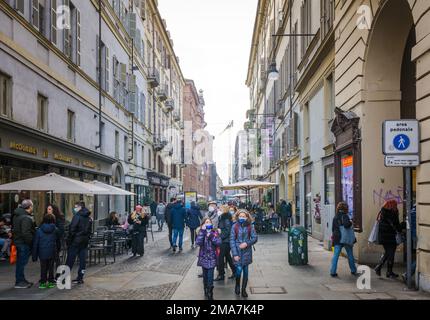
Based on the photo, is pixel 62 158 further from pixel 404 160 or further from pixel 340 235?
pixel 404 160

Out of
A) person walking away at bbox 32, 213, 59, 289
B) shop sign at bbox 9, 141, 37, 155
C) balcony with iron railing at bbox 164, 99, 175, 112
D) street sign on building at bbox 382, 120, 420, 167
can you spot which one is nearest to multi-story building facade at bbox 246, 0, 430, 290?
street sign on building at bbox 382, 120, 420, 167

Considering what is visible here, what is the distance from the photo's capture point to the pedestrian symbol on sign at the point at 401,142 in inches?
387

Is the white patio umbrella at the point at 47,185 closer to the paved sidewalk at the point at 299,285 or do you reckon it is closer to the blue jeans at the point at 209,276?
the paved sidewalk at the point at 299,285

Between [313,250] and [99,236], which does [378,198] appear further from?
[99,236]

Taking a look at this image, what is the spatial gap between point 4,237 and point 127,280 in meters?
4.22

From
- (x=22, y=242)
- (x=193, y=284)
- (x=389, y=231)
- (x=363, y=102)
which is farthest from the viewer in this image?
(x=363, y=102)

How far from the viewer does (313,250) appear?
1761 centimetres

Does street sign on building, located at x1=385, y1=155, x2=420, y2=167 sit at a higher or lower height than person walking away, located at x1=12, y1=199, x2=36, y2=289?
higher

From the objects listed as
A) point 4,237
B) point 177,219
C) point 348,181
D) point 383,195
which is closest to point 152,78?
point 177,219

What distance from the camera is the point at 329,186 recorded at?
19.2m

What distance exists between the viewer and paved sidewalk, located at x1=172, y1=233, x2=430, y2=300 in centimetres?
956

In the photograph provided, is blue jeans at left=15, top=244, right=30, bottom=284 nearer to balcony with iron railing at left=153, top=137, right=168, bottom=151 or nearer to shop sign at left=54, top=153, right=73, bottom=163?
shop sign at left=54, top=153, right=73, bottom=163

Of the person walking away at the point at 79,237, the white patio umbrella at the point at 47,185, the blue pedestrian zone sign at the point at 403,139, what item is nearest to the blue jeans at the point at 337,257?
the blue pedestrian zone sign at the point at 403,139

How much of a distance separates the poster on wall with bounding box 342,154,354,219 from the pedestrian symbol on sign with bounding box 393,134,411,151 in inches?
193
